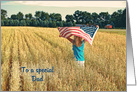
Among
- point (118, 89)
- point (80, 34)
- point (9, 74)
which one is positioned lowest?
point (118, 89)

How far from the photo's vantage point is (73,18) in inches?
184

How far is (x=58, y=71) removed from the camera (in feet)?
14.8

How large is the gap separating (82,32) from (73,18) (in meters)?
0.44

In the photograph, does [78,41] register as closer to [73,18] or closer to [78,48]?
[78,48]

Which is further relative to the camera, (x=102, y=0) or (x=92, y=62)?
(x=92, y=62)

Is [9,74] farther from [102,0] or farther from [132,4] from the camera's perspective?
[132,4]

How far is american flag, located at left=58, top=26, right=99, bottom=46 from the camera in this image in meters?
4.41

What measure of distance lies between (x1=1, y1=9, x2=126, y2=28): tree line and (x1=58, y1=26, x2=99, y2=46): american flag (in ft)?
0.96

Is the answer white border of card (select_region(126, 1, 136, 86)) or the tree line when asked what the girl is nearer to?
the tree line

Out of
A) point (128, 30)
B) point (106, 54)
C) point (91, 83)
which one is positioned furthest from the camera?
point (106, 54)

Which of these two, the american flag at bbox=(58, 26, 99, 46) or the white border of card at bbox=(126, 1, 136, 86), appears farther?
the american flag at bbox=(58, 26, 99, 46)

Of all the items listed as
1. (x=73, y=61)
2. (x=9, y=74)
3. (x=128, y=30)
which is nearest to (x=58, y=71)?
(x=73, y=61)

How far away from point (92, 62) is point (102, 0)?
5.80ft

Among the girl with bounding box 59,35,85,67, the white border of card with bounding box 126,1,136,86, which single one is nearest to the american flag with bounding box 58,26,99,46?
the girl with bounding box 59,35,85,67
